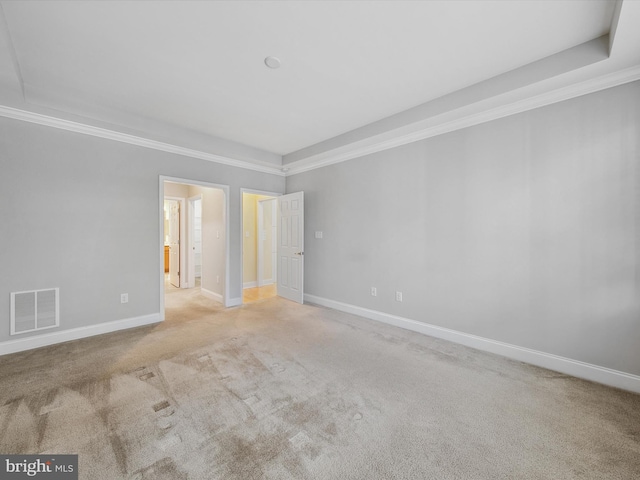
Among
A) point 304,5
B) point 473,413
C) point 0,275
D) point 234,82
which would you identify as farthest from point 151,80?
point 473,413

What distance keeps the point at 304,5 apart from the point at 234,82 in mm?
1180

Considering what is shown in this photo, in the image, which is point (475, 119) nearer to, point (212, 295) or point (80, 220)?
point (80, 220)

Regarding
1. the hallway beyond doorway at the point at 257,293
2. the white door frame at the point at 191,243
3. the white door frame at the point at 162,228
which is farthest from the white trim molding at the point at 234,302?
the white door frame at the point at 191,243

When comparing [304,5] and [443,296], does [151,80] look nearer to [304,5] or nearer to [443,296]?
[304,5]

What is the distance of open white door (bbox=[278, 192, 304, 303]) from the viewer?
4879 mm

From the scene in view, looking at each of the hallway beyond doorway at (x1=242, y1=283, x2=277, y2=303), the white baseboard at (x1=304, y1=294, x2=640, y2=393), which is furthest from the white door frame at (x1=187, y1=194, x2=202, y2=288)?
the white baseboard at (x1=304, y1=294, x2=640, y2=393)

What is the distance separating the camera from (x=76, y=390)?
7.04 feet

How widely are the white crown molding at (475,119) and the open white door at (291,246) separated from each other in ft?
2.62

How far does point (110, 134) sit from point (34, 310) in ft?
7.48

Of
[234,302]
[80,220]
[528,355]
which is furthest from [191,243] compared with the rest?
[528,355]

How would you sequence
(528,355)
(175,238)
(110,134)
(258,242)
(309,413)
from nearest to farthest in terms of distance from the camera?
1. (309,413)
2. (528,355)
3. (110,134)
4. (175,238)
5. (258,242)

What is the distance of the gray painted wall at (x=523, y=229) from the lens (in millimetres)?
2242

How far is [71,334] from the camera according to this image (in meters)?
3.17

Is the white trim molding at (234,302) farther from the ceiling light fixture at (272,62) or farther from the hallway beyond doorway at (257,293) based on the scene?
the ceiling light fixture at (272,62)
